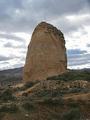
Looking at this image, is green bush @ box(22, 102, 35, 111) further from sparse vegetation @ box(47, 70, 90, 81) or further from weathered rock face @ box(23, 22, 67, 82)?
weathered rock face @ box(23, 22, 67, 82)

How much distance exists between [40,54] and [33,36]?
3937mm

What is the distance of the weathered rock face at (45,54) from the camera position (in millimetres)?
56406

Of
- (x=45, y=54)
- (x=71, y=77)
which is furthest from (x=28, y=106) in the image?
(x=45, y=54)

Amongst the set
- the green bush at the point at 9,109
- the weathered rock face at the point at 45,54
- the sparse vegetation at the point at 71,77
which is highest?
the weathered rock face at the point at 45,54

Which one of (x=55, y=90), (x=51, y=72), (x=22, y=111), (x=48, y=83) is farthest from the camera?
(x=51, y=72)

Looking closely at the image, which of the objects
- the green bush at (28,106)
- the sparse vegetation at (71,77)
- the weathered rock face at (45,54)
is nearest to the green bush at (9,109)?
the green bush at (28,106)

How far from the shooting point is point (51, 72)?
2212 inches

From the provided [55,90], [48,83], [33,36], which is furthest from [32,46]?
[55,90]

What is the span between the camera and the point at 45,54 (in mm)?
57000

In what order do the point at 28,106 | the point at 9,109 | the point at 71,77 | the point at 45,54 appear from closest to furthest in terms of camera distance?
1. the point at 9,109
2. the point at 28,106
3. the point at 71,77
4. the point at 45,54

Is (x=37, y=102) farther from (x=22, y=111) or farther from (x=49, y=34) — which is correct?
(x=49, y=34)

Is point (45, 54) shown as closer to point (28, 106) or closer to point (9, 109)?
point (28, 106)

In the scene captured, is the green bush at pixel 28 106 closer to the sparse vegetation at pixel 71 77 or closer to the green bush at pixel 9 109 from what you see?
the green bush at pixel 9 109

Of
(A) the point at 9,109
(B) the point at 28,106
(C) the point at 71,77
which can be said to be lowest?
(A) the point at 9,109
